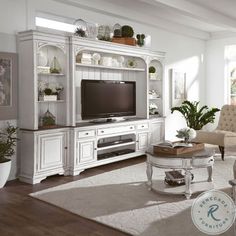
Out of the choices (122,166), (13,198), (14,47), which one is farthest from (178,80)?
(13,198)

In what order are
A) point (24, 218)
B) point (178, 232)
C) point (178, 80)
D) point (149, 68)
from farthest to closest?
point (178, 80) → point (149, 68) → point (24, 218) → point (178, 232)

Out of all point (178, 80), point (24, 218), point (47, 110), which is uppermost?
point (178, 80)

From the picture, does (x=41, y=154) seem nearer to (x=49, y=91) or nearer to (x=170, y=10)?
(x=49, y=91)

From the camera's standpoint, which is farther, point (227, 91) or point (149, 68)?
point (227, 91)

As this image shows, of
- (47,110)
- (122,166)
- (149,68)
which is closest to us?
(47,110)

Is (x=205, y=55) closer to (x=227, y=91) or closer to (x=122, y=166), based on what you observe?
(x=227, y=91)

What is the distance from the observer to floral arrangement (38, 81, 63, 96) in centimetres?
493

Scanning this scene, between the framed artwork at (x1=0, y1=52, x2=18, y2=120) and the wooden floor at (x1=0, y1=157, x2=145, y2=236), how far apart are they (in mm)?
1085

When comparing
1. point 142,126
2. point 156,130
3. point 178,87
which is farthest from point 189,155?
point 178,87

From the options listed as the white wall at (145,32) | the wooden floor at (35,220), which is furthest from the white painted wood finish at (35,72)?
the wooden floor at (35,220)

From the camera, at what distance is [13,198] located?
399 centimetres

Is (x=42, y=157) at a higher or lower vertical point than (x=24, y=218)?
higher

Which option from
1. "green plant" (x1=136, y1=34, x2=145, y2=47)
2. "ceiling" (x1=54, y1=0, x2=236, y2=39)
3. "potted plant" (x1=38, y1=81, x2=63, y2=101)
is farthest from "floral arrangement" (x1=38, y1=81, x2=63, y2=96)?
"green plant" (x1=136, y1=34, x2=145, y2=47)

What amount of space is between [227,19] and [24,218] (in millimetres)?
5622
